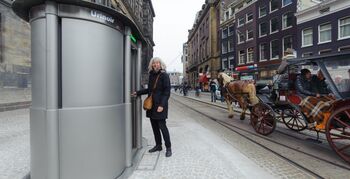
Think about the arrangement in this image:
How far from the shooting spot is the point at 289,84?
6199 millimetres

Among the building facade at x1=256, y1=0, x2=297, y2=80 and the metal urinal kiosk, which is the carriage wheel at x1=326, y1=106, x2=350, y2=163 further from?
the building facade at x1=256, y1=0, x2=297, y2=80

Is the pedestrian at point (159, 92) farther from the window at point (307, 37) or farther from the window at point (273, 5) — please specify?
the window at point (273, 5)

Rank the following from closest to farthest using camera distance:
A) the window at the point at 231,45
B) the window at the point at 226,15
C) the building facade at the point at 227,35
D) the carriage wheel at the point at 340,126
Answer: the carriage wheel at the point at 340,126
the building facade at the point at 227,35
the window at the point at 231,45
the window at the point at 226,15

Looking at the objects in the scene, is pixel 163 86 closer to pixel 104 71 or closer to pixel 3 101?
pixel 104 71

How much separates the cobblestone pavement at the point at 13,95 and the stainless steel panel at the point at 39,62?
423 inches

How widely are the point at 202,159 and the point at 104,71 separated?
2.50m

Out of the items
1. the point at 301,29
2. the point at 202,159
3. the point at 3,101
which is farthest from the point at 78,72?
the point at 301,29

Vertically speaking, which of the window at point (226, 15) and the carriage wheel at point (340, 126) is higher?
the window at point (226, 15)

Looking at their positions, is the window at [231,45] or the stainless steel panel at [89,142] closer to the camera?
the stainless steel panel at [89,142]

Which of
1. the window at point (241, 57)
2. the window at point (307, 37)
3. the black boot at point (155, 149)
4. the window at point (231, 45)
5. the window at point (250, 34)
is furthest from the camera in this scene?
the window at point (231, 45)

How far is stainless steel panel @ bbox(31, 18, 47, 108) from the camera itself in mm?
2824

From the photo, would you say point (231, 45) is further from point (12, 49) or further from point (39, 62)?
point (39, 62)

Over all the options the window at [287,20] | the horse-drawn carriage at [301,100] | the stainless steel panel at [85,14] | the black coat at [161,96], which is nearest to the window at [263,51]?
the window at [287,20]

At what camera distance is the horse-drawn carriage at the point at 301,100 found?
454 cm
